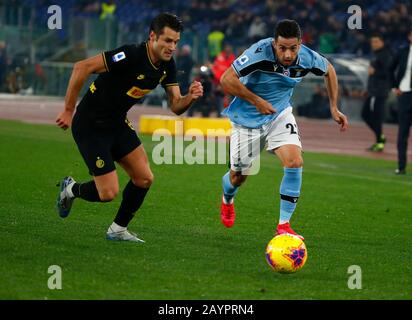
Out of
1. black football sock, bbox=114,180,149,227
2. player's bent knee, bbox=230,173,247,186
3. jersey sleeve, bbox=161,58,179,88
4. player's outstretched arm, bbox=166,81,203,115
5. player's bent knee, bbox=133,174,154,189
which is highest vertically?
jersey sleeve, bbox=161,58,179,88

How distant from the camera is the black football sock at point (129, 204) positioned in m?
9.86

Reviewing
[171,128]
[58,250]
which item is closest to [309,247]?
[58,250]

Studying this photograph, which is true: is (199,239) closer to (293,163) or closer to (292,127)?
(293,163)

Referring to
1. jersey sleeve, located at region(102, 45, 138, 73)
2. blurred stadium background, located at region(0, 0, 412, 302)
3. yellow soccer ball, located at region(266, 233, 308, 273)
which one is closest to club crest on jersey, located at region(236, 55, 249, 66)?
jersey sleeve, located at region(102, 45, 138, 73)

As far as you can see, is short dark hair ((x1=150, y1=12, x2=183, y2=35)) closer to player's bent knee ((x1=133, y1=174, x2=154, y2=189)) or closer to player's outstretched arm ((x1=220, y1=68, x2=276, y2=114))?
player's outstretched arm ((x1=220, y1=68, x2=276, y2=114))

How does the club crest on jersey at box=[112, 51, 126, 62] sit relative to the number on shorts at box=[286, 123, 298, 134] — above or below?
above

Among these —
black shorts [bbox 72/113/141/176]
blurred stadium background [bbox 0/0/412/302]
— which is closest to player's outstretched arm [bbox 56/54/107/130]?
black shorts [bbox 72/113/141/176]

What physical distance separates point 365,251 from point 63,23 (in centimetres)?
3193

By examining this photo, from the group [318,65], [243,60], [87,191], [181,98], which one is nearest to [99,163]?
[87,191]

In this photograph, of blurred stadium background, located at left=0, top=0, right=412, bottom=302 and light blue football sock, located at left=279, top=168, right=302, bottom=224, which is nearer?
blurred stadium background, located at left=0, top=0, right=412, bottom=302

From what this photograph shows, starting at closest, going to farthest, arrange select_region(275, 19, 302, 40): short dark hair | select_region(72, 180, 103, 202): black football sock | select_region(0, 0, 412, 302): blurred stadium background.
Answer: select_region(0, 0, 412, 302): blurred stadium background < select_region(275, 19, 302, 40): short dark hair < select_region(72, 180, 103, 202): black football sock

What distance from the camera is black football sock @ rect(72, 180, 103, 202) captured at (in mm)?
9909

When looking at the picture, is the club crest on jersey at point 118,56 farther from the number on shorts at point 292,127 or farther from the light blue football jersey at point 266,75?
the number on shorts at point 292,127

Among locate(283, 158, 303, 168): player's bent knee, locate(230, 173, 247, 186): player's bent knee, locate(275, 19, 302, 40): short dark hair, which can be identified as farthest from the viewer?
locate(230, 173, 247, 186): player's bent knee
